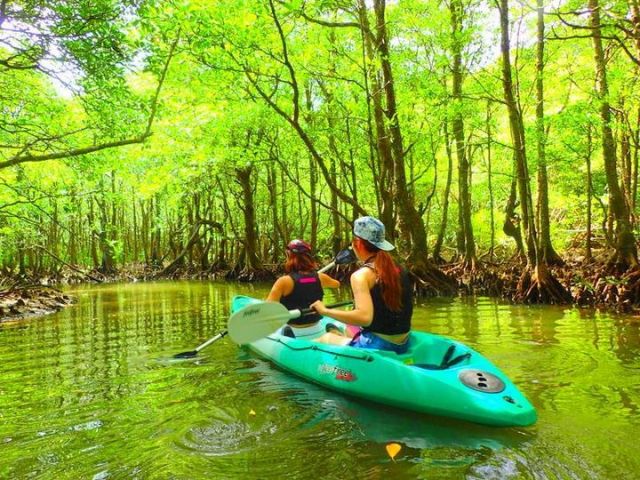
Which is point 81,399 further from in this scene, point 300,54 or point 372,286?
point 300,54

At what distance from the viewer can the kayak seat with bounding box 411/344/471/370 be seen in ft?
13.6

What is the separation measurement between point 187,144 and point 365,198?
10.2m

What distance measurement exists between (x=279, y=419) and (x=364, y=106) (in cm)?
1015

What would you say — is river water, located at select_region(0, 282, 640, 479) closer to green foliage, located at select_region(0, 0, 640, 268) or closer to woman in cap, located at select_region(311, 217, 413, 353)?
woman in cap, located at select_region(311, 217, 413, 353)

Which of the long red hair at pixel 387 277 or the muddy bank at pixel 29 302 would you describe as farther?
the muddy bank at pixel 29 302

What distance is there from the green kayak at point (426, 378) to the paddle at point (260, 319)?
0.34 m

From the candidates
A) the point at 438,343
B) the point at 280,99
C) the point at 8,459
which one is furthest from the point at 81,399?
the point at 280,99

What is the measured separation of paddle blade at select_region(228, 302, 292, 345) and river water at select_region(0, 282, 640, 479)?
1.65 feet

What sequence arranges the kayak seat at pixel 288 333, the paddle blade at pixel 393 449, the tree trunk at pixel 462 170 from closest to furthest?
the paddle blade at pixel 393 449 → the kayak seat at pixel 288 333 → the tree trunk at pixel 462 170

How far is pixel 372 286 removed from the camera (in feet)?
13.3

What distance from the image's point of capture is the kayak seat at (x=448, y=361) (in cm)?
414

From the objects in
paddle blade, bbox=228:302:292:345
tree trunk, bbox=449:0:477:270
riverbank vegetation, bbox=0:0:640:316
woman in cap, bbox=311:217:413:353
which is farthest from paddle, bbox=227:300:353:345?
tree trunk, bbox=449:0:477:270

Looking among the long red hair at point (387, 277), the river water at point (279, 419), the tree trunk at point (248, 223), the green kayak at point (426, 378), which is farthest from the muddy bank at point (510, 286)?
the long red hair at point (387, 277)

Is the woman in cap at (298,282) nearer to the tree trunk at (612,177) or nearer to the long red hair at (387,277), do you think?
the long red hair at (387,277)
